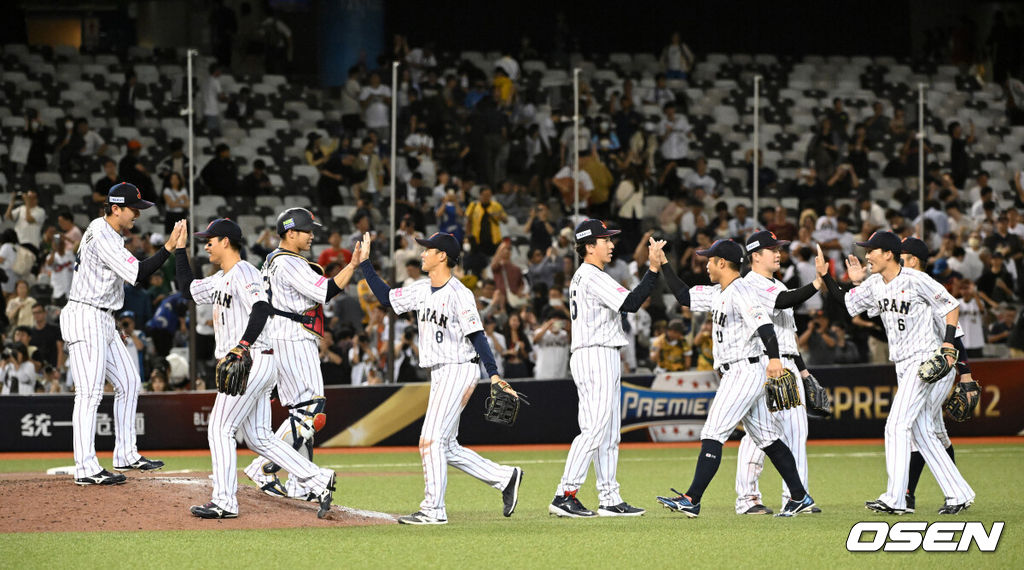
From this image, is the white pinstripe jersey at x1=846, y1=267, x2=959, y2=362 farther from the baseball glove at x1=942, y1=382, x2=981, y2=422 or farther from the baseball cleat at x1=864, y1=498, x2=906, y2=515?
the baseball cleat at x1=864, y1=498, x2=906, y2=515

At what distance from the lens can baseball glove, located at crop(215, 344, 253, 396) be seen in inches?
343

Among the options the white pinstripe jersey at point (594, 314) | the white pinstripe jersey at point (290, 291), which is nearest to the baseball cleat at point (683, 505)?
the white pinstripe jersey at point (594, 314)

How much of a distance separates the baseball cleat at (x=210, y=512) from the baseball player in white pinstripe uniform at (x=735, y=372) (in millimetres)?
3079

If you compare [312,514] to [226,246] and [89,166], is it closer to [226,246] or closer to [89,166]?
[226,246]

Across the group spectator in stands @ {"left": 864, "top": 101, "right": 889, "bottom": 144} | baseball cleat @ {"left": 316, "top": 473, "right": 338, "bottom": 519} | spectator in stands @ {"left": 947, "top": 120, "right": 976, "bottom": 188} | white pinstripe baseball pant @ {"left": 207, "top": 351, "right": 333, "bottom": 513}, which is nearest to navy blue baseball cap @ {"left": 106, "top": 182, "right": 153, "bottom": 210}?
white pinstripe baseball pant @ {"left": 207, "top": 351, "right": 333, "bottom": 513}

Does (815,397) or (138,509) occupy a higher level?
(815,397)

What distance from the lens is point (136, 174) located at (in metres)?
18.8

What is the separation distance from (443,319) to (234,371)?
1.48 meters

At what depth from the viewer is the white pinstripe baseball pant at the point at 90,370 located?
387 inches

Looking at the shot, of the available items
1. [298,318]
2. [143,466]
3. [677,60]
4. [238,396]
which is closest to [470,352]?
[298,318]

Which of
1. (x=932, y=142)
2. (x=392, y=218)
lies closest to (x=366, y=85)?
(x=392, y=218)

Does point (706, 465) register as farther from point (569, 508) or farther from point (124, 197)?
point (124, 197)

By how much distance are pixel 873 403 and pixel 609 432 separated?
9009mm

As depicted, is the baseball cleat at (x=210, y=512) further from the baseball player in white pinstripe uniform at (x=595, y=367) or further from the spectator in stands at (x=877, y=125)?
the spectator in stands at (x=877, y=125)
